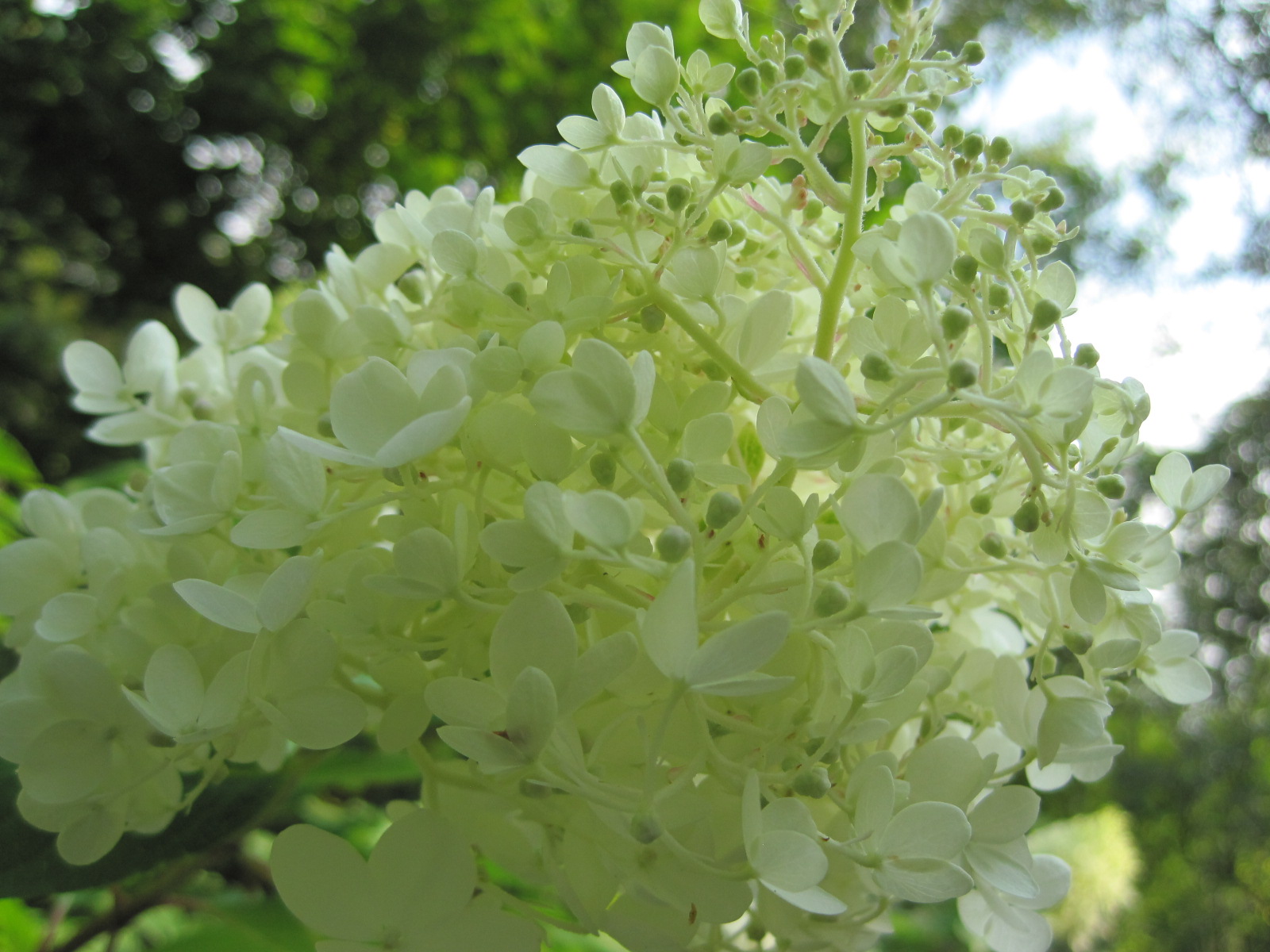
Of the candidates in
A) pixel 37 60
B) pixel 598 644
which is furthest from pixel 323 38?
pixel 598 644

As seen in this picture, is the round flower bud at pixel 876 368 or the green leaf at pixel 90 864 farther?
the green leaf at pixel 90 864

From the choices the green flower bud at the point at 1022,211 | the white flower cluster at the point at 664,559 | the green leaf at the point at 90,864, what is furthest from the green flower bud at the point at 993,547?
the green leaf at the point at 90,864

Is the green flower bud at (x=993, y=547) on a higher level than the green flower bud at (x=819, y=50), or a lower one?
lower

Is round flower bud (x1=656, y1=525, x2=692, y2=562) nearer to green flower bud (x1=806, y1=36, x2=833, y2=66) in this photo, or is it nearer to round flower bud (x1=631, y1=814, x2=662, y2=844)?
round flower bud (x1=631, y1=814, x2=662, y2=844)

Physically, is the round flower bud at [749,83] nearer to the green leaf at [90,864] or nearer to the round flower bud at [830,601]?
the round flower bud at [830,601]

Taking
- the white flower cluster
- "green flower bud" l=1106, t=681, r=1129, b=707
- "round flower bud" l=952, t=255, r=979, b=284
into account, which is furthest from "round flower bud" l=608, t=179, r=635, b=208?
"green flower bud" l=1106, t=681, r=1129, b=707

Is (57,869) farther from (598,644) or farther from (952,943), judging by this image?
(952,943)
